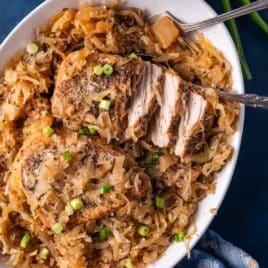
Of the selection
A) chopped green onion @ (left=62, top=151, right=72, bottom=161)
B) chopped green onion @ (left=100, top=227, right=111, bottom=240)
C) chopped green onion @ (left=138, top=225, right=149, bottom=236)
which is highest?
chopped green onion @ (left=62, top=151, right=72, bottom=161)

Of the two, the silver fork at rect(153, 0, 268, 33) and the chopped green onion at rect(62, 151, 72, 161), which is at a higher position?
the silver fork at rect(153, 0, 268, 33)

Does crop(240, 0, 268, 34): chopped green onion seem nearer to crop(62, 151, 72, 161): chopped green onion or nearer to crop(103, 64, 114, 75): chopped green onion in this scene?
crop(103, 64, 114, 75): chopped green onion

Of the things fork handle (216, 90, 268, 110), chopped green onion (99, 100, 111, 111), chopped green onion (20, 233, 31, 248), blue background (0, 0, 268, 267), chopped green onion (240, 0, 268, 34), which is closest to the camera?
chopped green onion (99, 100, 111, 111)

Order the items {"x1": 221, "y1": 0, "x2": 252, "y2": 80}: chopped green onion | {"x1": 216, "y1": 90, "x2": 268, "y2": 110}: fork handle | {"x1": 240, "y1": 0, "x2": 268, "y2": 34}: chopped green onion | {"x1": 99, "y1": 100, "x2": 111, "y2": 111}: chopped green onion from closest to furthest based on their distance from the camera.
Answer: {"x1": 99, "y1": 100, "x2": 111, "y2": 111}: chopped green onion < {"x1": 216, "y1": 90, "x2": 268, "y2": 110}: fork handle < {"x1": 221, "y1": 0, "x2": 252, "y2": 80}: chopped green onion < {"x1": 240, "y1": 0, "x2": 268, "y2": 34}: chopped green onion

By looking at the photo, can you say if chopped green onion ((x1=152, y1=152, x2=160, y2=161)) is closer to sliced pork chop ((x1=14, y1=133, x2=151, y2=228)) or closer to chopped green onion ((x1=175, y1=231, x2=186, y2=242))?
sliced pork chop ((x1=14, y1=133, x2=151, y2=228))

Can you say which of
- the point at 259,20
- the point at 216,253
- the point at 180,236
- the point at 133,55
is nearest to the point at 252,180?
the point at 216,253

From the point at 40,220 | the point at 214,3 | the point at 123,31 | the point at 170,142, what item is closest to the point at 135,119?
the point at 170,142

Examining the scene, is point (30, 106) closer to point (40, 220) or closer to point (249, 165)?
point (40, 220)

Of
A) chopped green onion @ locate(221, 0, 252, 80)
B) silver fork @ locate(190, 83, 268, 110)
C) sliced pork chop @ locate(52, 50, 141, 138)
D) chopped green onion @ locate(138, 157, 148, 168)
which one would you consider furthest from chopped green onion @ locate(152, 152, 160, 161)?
chopped green onion @ locate(221, 0, 252, 80)

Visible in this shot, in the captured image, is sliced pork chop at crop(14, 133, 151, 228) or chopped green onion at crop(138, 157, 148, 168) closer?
sliced pork chop at crop(14, 133, 151, 228)
